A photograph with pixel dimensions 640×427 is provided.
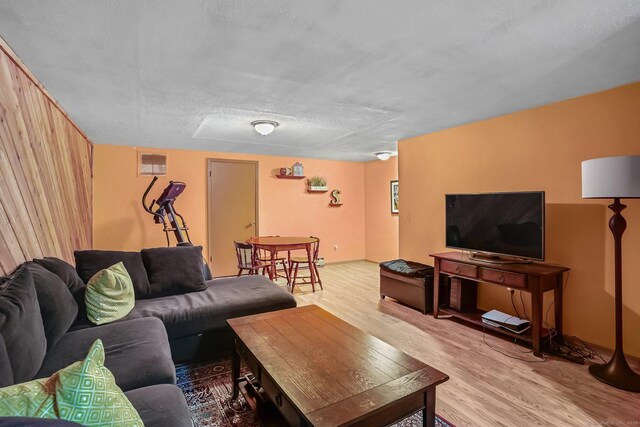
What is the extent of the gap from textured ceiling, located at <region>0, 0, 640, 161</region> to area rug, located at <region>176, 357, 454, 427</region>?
2170 millimetres

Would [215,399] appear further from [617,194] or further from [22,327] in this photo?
[617,194]

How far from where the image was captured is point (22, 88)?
2166 mm

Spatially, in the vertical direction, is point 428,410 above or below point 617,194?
below

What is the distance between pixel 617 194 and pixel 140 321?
3.33m

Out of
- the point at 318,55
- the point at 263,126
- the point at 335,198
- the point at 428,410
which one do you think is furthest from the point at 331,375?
the point at 335,198

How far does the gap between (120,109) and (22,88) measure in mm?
884

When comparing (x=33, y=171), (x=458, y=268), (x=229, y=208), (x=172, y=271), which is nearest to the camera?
(x=33, y=171)

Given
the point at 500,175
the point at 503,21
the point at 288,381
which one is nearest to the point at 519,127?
the point at 500,175

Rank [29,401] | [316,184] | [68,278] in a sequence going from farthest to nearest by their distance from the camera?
[316,184]
[68,278]
[29,401]

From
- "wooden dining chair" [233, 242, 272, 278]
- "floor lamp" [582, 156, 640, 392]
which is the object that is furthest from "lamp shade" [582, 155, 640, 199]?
"wooden dining chair" [233, 242, 272, 278]

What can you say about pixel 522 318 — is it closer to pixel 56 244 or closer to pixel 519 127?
pixel 519 127

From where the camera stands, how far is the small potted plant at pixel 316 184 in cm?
618

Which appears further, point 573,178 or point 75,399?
point 573,178

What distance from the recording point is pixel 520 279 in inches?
103
